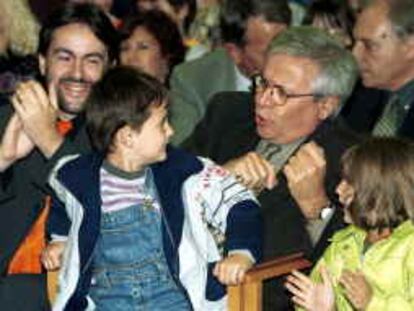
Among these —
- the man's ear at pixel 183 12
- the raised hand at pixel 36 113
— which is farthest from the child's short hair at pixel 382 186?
the man's ear at pixel 183 12

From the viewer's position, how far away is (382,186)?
3.04 meters

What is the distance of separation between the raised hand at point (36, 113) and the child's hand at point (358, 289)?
1103mm

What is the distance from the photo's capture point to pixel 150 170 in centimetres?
335

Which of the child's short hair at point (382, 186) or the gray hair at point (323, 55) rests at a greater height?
the gray hair at point (323, 55)

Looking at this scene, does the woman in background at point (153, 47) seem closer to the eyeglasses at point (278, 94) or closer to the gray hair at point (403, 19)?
the gray hair at point (403, 19)

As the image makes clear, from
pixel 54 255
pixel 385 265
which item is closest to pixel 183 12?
pixel 54 255

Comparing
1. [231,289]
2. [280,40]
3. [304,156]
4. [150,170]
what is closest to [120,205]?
[150,170]

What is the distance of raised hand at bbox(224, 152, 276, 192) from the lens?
3.55 m

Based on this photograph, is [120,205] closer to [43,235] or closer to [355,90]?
[43,235]

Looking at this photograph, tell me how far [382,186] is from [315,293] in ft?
1.05

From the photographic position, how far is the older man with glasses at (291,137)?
3562 millimetres

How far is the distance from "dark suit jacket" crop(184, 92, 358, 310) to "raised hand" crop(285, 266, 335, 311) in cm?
37

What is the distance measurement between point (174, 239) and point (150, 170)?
0.66ft

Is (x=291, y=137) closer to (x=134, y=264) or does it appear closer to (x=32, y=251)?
(x=134, y=264)
